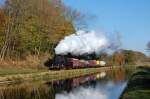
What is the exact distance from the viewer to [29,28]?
263 ft

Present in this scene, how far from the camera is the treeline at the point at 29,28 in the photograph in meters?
73.9

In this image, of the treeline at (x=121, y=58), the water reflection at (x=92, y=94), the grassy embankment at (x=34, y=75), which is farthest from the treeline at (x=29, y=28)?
the treeline at (x=121, y=58)

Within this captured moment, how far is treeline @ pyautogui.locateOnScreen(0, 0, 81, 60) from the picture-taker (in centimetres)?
7394

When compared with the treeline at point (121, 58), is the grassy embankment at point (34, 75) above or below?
below

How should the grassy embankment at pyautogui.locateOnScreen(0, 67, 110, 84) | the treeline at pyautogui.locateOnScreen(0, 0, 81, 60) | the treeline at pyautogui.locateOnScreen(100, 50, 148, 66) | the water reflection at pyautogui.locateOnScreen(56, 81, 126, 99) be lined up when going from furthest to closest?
the treeline at pyautogui.locateOnScreen(100, 50, 148, 66), the treeline at pyautogui.locateOnScreen(0, 0, 81, 60), the grassy embankment at pyautogui.locateOnScreen(0, 67, 110, 84), the water reflection at pyautogui.locateOnScreen(56, 81, 126, 99)

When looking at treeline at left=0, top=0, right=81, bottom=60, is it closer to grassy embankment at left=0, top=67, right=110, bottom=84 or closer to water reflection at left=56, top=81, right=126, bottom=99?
grassy embankment at left=0, top=67, right=110, bottom=84

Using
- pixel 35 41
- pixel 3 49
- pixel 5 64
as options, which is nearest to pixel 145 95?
pixel 5 64

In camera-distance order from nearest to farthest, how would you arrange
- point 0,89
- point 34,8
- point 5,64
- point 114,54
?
point 0,89 < point 5,64 < point 34,8 < point 114,54

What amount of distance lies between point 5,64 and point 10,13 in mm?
10202

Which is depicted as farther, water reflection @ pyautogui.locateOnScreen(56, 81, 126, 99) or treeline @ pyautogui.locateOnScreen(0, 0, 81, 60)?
treeline @ pyautogui.locateOnScreen(0, 0, 81, 60)

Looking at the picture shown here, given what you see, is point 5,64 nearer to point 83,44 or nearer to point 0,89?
point 83,44

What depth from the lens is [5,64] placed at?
232ft

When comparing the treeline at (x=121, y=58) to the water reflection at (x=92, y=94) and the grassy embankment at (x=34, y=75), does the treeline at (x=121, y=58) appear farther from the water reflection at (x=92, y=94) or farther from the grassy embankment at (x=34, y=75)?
the water reflection at (x=92, y=94)

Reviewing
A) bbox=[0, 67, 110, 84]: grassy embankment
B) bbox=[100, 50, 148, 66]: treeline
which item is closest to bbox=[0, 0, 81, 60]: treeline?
bbox=[0, 67, 110, 84]: grassy embankment
